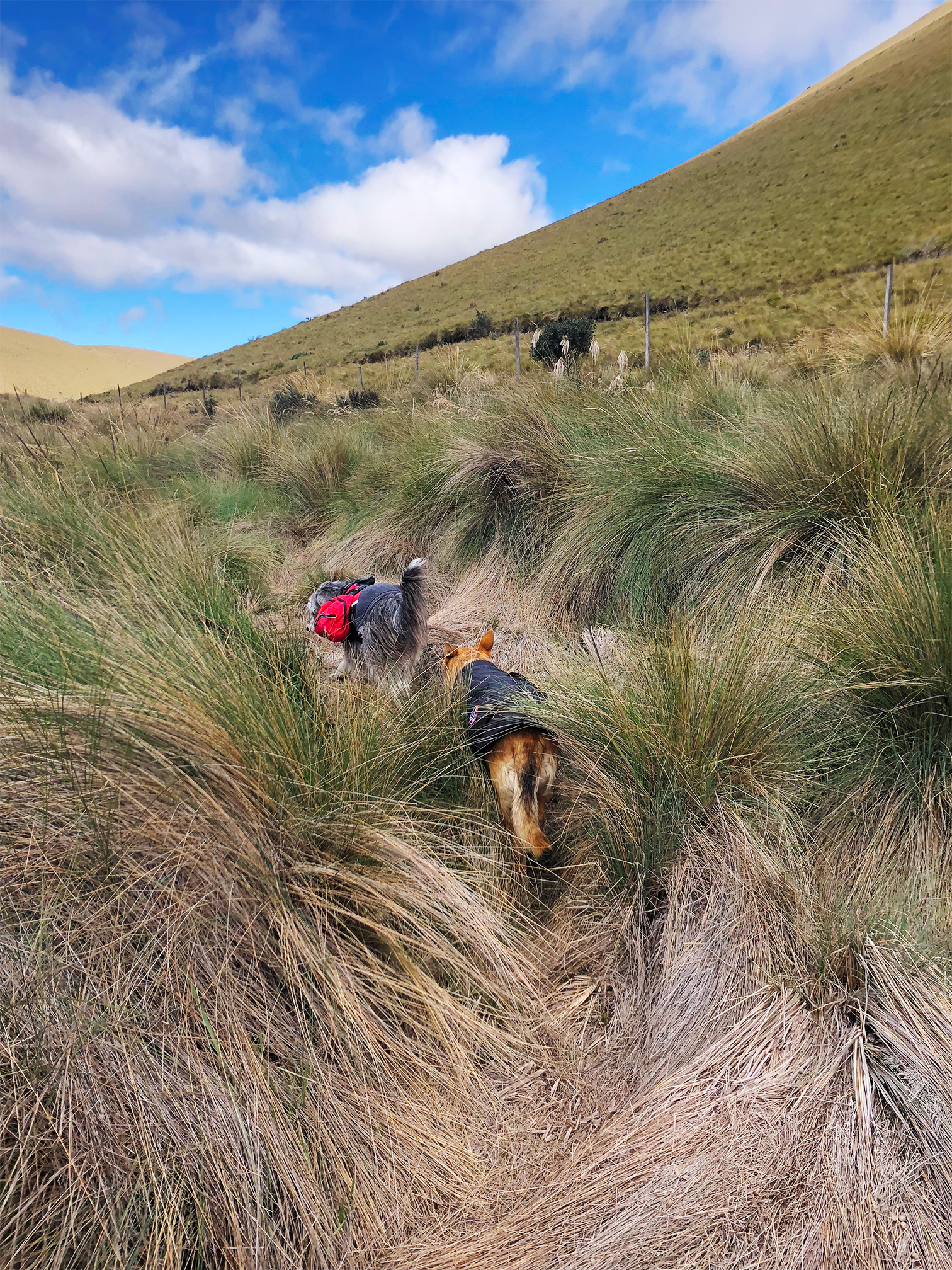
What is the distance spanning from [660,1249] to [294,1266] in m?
0.67

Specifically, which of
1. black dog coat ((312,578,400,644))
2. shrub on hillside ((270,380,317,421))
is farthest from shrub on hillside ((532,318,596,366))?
black dog coat ((312,578,400,644))

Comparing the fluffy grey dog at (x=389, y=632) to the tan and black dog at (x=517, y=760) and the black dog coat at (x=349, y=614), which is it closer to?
the black dog coat at (x=349, y=614)

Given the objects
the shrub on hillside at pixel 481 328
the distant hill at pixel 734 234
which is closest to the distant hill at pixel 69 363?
the distant hill at pixel 734 234

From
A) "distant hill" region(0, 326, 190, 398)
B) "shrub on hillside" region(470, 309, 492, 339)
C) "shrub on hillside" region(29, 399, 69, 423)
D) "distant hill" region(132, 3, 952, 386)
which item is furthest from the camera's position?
"distant hill" region(0, 326, 190, 398)

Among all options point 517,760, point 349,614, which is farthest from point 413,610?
point 517,760

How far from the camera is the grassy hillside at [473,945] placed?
1.20 metres

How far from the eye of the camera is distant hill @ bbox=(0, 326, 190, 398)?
62469 millimetres

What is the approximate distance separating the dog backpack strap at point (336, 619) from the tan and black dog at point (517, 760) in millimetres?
1293

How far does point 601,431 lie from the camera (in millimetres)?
4820

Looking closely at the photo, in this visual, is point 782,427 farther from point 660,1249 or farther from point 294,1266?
point 294,1266

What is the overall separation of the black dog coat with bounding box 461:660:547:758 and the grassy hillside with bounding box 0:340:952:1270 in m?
0.11

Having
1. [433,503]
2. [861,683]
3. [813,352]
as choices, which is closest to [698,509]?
[861,683]

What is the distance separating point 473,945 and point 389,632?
1.76 m

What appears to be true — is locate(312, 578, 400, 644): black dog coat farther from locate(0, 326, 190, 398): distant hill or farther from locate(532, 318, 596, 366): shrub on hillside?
locate(0, 326, 190, 398): distant hill
